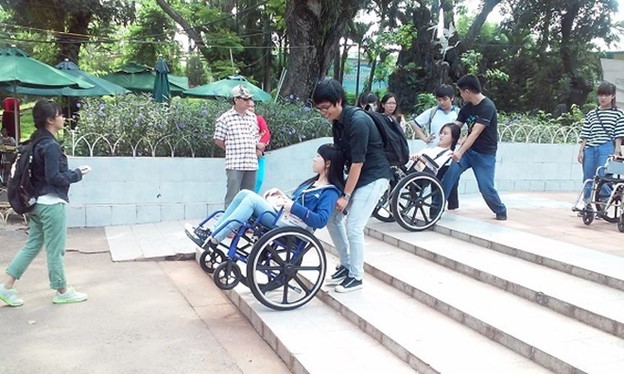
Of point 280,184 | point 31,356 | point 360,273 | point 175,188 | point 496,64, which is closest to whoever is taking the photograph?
point 31,356

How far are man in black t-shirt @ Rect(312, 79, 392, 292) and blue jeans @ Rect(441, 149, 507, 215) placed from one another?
1.90 metres

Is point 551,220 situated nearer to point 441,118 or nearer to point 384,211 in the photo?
point 441,118

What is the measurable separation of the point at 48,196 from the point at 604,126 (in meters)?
5.66

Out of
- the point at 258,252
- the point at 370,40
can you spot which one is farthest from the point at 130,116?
the point at 370,40

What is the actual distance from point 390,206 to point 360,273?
1.42m

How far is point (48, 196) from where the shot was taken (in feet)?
13.3

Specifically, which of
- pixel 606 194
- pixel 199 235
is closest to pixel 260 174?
pixel 199 235

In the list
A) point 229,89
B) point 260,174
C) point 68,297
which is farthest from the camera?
point 229,89

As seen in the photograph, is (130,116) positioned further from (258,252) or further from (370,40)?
(370,40)

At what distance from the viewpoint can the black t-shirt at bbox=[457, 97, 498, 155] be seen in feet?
18.4

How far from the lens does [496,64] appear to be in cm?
2411

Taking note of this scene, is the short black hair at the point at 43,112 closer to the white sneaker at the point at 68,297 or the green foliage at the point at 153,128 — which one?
the white sneaker at the point at 68,297

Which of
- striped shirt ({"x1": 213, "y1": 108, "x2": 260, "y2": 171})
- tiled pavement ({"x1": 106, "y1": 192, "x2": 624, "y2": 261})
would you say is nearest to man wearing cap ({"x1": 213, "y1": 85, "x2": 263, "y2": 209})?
striped shirt ({"x1": 213, "y1": 108, "x2": 260, "y2": 171})

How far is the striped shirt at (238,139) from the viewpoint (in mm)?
6047
